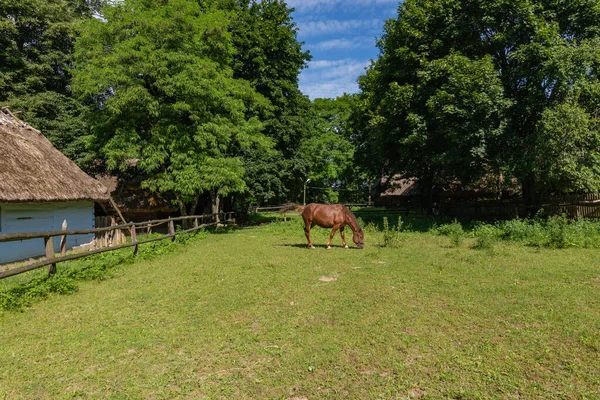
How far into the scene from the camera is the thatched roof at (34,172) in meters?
11.5

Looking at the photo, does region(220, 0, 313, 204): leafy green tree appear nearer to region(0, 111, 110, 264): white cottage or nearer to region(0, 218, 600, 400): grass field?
region(0, 111, 110, 264): white cottage

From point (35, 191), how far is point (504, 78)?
1942 cm

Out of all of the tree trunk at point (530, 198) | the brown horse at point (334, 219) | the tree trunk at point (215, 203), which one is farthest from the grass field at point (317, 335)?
the tree trunk at point (215, 203)

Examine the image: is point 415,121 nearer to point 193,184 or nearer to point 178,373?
point 193,184

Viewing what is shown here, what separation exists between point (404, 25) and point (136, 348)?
60.9ft

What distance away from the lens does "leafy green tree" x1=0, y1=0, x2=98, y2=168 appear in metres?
19.5

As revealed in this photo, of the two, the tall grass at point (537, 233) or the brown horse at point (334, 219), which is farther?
the brown horse at point (334, 219)

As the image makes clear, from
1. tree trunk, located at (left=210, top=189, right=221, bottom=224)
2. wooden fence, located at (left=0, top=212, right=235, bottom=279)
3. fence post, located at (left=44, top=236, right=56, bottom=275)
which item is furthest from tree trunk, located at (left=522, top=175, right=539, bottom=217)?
fence post, located at (left=44, top=236, right=56, bottom=275)

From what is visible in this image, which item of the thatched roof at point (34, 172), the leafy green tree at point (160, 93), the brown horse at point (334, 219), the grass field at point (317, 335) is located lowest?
the grass field at point (317, 335)

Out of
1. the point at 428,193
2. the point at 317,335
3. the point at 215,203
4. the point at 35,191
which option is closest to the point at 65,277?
the point at 35,191

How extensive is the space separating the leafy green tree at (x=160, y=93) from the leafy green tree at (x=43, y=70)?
2869 mm

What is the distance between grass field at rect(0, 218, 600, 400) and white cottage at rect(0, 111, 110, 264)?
5976mm

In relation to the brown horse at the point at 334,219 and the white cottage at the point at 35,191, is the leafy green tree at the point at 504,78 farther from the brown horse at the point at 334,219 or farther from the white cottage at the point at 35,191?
the white cottage at the point at 35,191

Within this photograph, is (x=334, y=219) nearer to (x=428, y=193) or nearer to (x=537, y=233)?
(x=537, y=233)
